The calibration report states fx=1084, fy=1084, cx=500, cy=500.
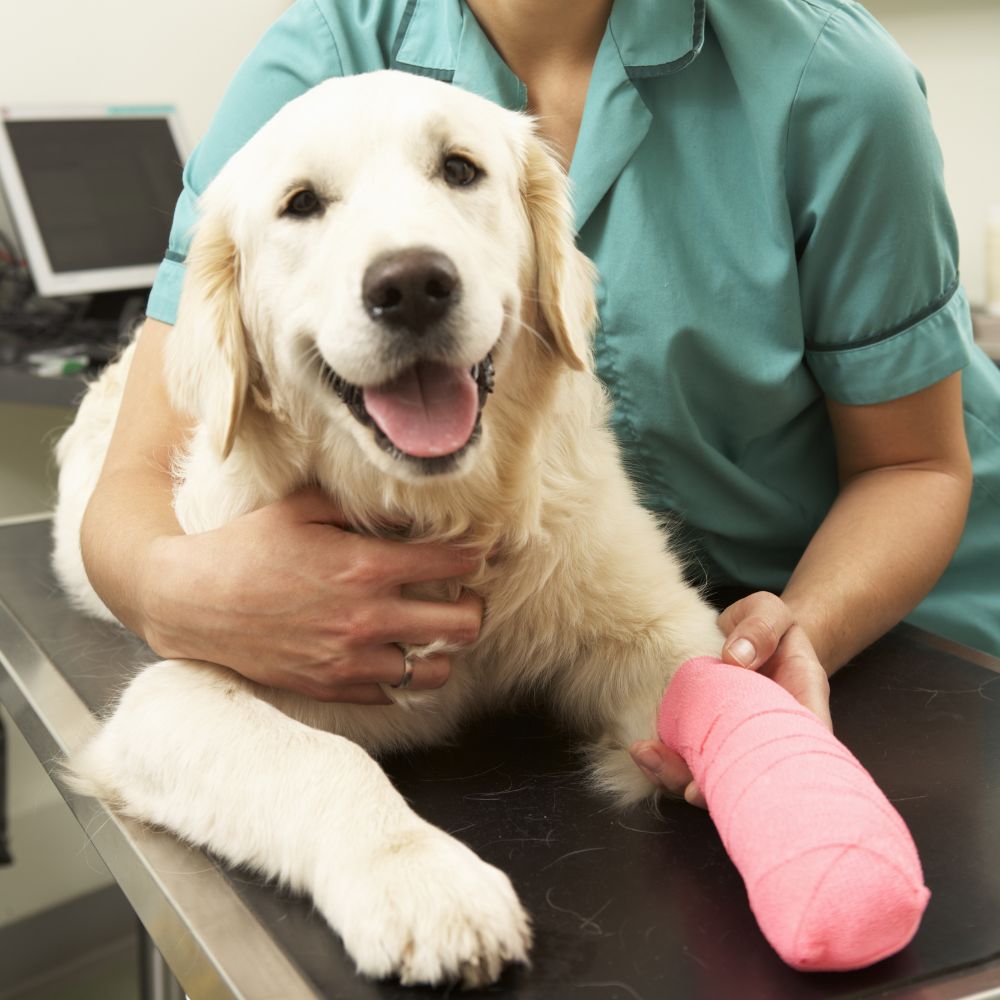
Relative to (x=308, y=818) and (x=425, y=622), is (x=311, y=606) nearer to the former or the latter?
(x=425, y=622)

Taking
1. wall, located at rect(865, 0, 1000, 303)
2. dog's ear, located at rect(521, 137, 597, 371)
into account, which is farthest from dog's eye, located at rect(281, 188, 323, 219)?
wall, located at rect(865, 0, 1000, 303)

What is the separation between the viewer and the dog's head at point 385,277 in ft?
2.90

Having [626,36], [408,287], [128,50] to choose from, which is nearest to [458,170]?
[408,287]

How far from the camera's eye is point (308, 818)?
816 millimetres

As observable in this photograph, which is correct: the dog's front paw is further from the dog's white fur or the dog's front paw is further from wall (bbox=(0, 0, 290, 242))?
wall (bbox=(0, 0, 290, 242))

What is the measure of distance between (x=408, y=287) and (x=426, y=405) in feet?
0.38

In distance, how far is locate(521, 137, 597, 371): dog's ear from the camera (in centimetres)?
106

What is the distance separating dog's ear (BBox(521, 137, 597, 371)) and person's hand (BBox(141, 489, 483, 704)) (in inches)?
9.3

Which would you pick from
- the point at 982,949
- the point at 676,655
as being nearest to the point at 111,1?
the point at 676,655

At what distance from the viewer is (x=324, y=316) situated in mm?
923

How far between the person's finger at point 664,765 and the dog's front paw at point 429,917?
209 mm

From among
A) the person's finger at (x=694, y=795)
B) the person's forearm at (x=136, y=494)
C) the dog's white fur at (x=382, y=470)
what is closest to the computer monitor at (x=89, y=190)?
the person's forearm at (x=136, y=494)

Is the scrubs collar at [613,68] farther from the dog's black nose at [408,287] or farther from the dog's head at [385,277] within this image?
the dog's black nose at [408,287]

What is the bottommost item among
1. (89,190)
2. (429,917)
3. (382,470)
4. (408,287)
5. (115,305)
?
(115,305)
